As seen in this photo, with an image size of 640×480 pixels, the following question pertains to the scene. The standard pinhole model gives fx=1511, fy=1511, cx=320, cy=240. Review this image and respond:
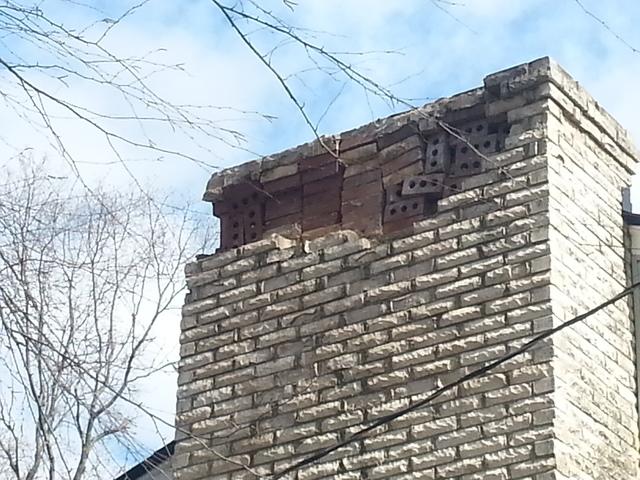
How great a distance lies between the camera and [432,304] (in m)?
8.71

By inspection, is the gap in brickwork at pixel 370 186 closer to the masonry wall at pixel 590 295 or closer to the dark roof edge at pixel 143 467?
the masonry wall at pixel 590 295

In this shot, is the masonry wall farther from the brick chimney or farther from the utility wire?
the utility wire

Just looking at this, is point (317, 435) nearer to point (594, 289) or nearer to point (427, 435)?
point (427, 435)

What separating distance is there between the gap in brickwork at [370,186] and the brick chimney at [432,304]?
0.01m

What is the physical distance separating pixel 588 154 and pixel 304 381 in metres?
2.19

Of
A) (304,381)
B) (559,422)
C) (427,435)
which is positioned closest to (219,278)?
(304,381)

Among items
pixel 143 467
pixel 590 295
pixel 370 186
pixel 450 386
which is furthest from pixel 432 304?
pixel 143 467

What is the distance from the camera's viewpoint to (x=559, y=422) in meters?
7.99

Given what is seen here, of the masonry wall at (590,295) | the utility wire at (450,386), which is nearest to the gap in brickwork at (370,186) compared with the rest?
the masonry wall at (590,295)

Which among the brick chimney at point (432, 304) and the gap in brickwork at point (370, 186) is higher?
the gap in brickwork at point (370, 186)

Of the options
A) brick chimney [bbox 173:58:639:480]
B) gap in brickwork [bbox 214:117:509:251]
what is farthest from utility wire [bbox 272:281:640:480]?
gap in brickwork [bbox 214:117:509:251]

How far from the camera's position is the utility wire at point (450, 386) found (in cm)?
812

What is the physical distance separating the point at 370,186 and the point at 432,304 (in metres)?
1.08

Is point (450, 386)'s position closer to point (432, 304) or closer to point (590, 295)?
point (432, 304)
